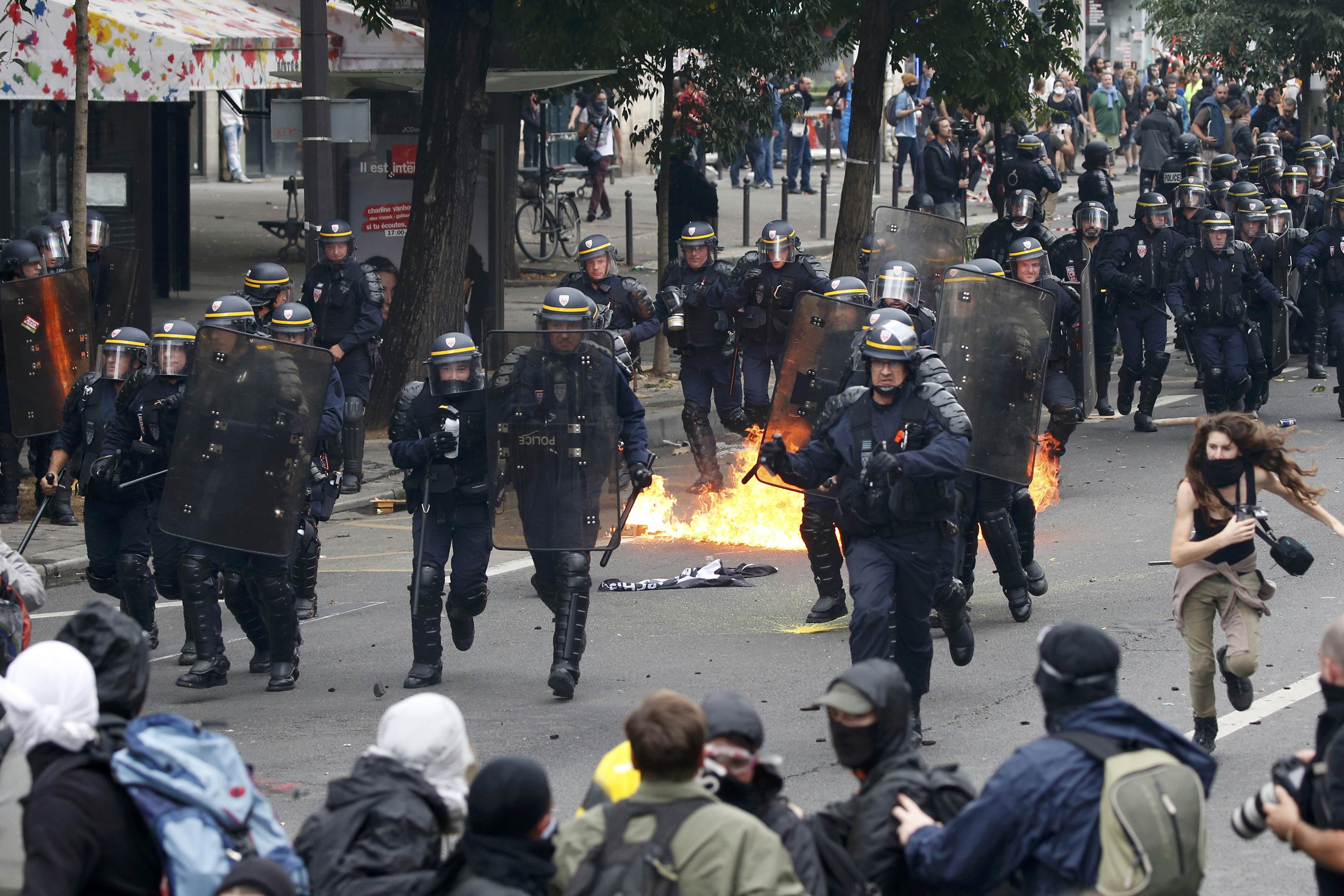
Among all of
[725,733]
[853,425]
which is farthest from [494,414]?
[725,733]

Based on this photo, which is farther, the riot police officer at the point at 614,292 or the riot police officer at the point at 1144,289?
the riot police officer at the point at 1144,289

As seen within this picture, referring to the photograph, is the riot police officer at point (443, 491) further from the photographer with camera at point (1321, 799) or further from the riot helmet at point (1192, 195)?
the riot helmet at point (1192, 195)

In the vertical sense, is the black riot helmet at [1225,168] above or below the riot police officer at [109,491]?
above

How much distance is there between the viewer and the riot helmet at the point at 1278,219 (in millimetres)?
15195

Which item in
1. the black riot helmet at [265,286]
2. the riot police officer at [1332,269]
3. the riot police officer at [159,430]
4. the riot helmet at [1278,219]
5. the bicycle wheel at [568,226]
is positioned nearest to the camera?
the riot police officer at [159,430]

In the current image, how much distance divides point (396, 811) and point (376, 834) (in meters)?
0.06

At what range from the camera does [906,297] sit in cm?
954

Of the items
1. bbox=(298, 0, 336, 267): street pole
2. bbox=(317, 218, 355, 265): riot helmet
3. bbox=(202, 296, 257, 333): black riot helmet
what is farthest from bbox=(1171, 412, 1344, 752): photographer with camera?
bbox=(298, 0, 336, 267): street pole

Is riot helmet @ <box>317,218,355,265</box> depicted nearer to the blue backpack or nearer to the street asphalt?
the street asphalt

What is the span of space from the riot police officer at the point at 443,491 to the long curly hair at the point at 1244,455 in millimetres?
3072

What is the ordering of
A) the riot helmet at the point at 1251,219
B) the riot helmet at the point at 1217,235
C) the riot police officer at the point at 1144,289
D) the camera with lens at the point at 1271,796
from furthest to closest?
the riot helmet at the point at 1251,219 < the riot police officer at the point at 1144,289 < the riot helmet at the point at 1217,235 < the camera with lens at the point at 1271,796

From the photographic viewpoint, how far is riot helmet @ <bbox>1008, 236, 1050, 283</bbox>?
33.3ft

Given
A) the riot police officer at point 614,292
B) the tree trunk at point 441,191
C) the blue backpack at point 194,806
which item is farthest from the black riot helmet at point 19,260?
the blue backpack at point 194,806

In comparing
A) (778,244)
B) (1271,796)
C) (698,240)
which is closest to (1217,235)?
(778,244)
